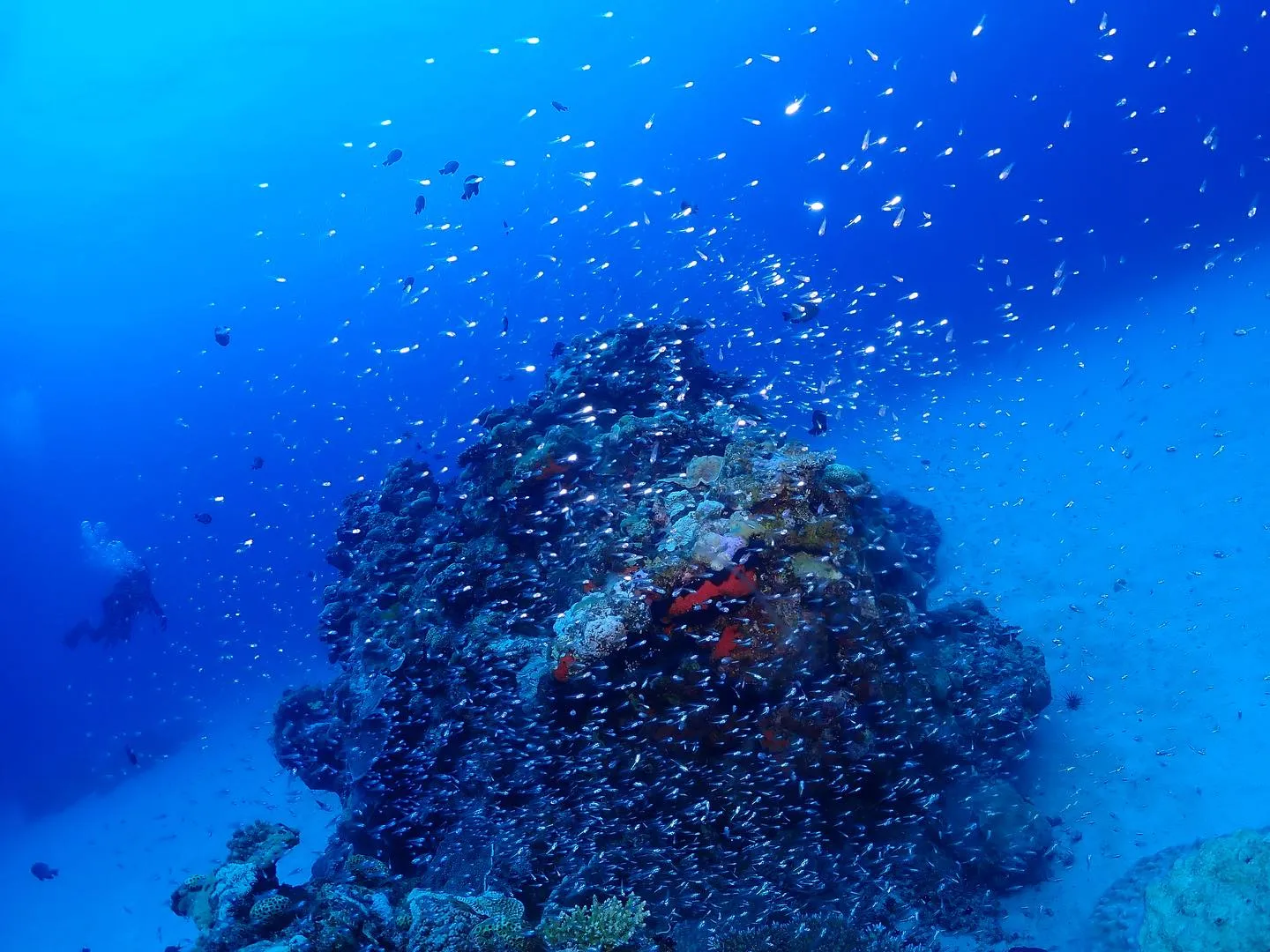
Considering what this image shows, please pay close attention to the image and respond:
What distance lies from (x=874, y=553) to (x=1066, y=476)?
15.0 meters

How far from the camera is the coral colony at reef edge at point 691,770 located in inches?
243

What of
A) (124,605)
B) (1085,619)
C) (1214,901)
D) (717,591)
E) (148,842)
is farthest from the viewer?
(124,605)

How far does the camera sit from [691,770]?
6758mm

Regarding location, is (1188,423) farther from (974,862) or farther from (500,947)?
(500,947)

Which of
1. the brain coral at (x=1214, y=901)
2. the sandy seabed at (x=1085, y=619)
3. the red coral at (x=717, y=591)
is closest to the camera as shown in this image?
the brain coral at (x=1214, y=901)

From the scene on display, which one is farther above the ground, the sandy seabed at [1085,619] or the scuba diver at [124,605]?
the scuba diver at [124,605]

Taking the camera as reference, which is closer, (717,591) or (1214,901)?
(1214,901)

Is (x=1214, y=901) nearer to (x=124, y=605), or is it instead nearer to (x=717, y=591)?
(x=717, y=591)

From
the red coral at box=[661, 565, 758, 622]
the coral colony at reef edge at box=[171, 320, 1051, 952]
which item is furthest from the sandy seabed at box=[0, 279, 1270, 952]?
the red coral at box=[661, 565, 758, 622]

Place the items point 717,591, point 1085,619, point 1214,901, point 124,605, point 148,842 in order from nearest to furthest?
1. point 1214,901
2. point 717,591
3. point 1085,619
4. point 148,842
5. point 124,605

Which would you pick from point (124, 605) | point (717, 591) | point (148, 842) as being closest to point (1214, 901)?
point (717, 591)

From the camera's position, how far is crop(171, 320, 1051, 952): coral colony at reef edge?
618 centimetres

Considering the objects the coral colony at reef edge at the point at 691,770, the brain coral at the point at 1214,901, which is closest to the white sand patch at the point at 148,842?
the coral colony at reef edge at the point at 691,770

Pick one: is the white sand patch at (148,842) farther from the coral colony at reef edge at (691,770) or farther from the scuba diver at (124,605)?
the coral colony at reef edge at (691,770)
